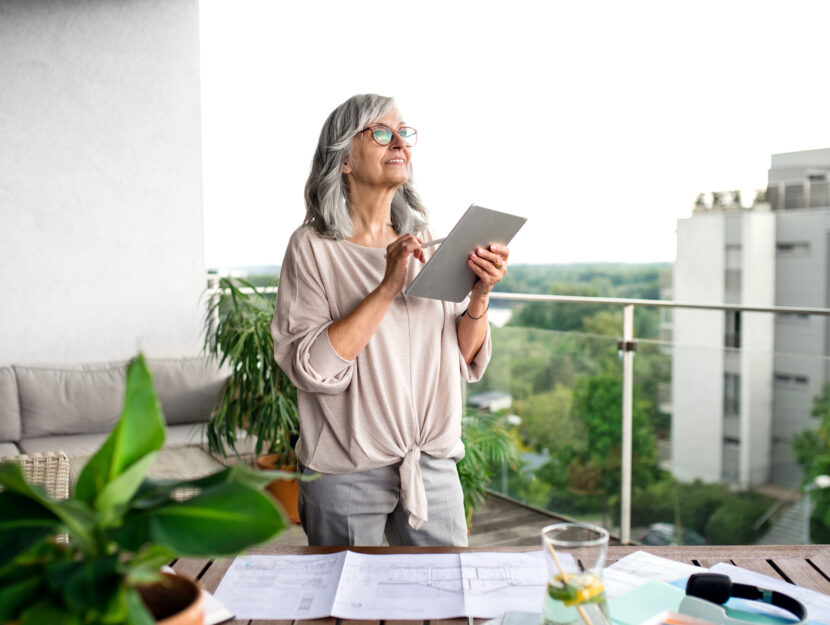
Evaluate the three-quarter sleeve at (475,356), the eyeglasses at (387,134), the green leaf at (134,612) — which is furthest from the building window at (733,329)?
the green leaf at (134,612)

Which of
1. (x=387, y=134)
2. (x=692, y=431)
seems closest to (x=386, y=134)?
(x=387, y=134)

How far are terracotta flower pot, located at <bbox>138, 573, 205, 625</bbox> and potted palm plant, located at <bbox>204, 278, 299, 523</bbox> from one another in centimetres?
263

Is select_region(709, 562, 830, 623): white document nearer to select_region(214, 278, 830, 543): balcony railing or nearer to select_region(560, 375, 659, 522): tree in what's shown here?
select_region(214, 278, 830, 543): balcony railing

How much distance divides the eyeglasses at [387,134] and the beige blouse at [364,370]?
0.24 meters

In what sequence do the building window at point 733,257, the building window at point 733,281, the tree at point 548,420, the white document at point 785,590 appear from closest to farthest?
the white document at point 785,590
the tree at point 548,420
the building window at point 733,281
the building window at point 733,257

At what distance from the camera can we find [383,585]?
3.82 feet

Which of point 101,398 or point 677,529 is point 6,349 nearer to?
point 101,398

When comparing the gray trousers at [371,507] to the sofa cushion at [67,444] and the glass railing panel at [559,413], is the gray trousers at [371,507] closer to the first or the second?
the glass railing panel at [559,413]

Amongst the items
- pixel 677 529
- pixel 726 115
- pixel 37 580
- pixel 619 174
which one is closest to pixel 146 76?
pixel 677 529

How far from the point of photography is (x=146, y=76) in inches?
172

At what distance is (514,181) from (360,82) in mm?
2414

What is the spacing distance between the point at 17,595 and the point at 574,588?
0.57 m

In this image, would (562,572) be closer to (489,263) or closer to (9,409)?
(489,263)

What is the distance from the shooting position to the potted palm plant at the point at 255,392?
338cm
